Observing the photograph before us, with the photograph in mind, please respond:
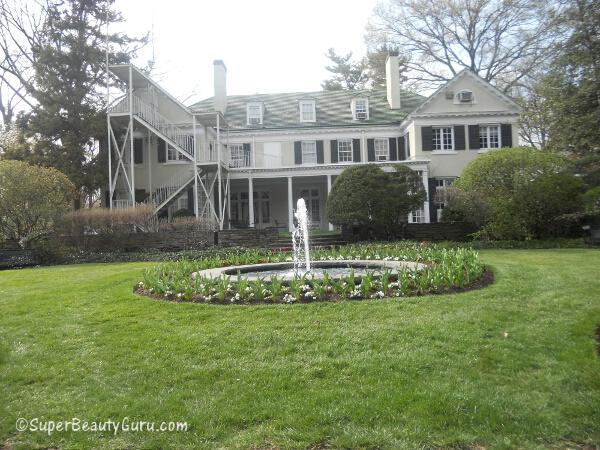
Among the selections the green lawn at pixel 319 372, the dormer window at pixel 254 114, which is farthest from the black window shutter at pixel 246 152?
the green lawn at pixel 319 372

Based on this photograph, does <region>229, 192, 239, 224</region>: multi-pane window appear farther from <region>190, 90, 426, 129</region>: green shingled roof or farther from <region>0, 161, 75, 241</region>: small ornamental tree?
<region>0, 161, 75, 241</region>: small ornamental tree

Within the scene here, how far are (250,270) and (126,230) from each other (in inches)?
Result: 365

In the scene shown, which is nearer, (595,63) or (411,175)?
(595,63)

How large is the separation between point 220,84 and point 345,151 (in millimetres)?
8783

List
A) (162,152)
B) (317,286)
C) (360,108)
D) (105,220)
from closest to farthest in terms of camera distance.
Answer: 1. (317,286)
2. (105,220)
3. (162,152)
4. (360,108)

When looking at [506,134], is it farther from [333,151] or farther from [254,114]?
[254,114]

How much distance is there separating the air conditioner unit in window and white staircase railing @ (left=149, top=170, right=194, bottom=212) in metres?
14.6

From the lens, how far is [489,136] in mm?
25719

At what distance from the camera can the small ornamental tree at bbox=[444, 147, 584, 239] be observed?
16312 millimetres

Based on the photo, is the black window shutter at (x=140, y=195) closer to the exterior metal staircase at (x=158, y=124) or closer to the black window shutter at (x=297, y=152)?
the exterior metal staircase at (x=158, y=124)

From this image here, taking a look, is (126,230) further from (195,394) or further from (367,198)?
(195,394)

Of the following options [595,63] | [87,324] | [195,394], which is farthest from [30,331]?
[595,63]

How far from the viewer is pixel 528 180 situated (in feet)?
57.3

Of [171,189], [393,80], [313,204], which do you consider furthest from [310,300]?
[393,80]
